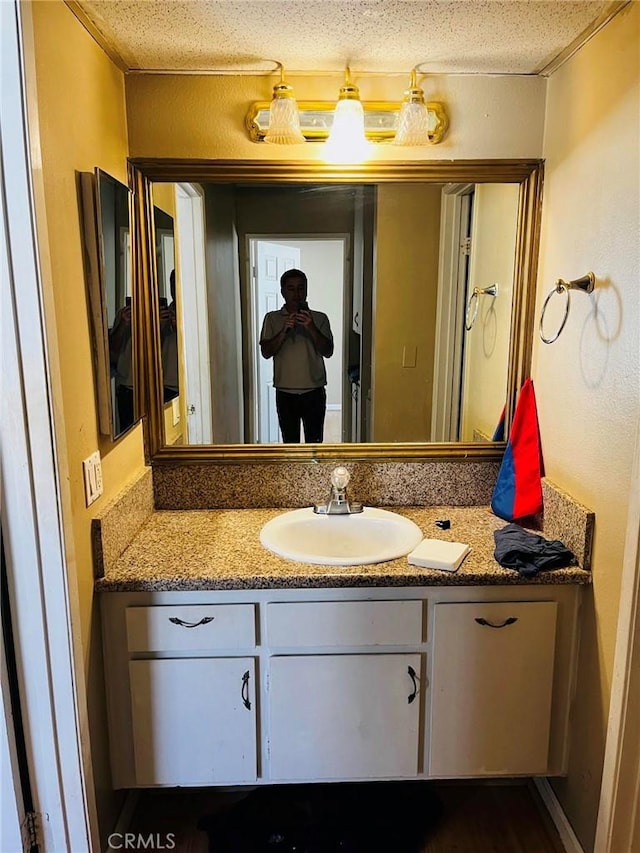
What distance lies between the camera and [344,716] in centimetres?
155

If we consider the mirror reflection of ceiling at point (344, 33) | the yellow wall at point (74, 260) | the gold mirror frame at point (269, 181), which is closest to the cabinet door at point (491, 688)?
the gold mirror frame at point (269, 181)

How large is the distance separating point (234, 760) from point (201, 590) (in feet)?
1.59

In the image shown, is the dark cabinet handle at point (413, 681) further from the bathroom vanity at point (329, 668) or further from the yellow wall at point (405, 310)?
the yellow wall at point (405, 310)

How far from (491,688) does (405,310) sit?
1.11 m

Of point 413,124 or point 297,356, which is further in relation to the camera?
point 297,356

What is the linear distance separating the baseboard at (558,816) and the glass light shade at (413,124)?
1894 millimetres

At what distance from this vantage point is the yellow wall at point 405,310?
5.89 ft

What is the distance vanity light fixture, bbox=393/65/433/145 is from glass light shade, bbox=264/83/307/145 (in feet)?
0.94

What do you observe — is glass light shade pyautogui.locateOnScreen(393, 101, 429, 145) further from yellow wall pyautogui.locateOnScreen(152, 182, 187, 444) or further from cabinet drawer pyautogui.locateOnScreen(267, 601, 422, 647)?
cabinet drawer pyautogui.locateOnScreen(267, 601, 422, 647)

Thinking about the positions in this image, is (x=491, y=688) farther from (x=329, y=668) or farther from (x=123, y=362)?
(x=123, y=362)

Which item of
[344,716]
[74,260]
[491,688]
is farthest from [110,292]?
[491,688]

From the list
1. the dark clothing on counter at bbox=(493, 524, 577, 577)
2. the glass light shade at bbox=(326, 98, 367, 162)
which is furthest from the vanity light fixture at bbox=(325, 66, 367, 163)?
the dark clothing on counter at bbox=(493, 524, 577, 577)

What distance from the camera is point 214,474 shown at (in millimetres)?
1898

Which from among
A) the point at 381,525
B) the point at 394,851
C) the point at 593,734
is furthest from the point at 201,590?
the point at 593,734
